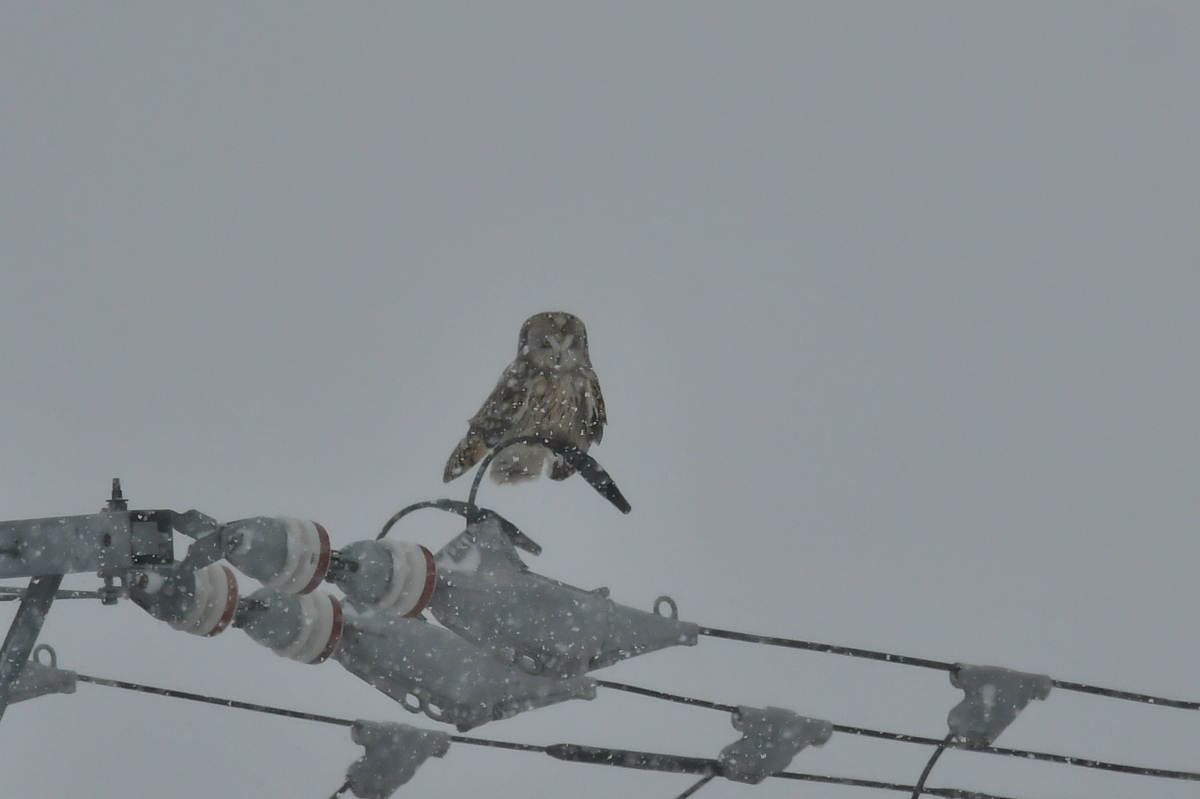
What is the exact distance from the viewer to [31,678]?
3.57 m

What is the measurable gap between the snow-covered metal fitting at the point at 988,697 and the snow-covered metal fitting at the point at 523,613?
52.0 inches

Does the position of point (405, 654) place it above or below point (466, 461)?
below

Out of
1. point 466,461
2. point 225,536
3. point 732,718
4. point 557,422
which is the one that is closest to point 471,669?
point 732,718

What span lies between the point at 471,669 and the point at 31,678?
117 centimetres

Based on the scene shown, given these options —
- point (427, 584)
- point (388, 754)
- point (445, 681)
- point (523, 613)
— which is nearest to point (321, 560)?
point (427, 584)

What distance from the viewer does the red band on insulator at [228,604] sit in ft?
10.7

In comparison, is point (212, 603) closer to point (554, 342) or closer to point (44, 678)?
point (44, 678)

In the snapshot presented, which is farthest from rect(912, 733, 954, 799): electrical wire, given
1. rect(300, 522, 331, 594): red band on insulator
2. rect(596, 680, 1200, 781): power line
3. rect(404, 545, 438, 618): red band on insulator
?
rect(300, 522, 331, 594): red band on insulator

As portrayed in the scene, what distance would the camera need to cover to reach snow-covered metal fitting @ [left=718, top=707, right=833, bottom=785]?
14.9 feet

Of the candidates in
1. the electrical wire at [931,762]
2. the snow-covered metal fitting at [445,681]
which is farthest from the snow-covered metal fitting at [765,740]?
the snow-covered metal fitting at [445,681]

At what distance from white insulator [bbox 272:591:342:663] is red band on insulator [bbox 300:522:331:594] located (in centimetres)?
46

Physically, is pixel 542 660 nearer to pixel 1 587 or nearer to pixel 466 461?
pixel 1 587

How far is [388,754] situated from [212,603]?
4.15ft

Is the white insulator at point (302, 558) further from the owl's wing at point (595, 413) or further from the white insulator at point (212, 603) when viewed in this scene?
the owl's wing at point (595, 413)
